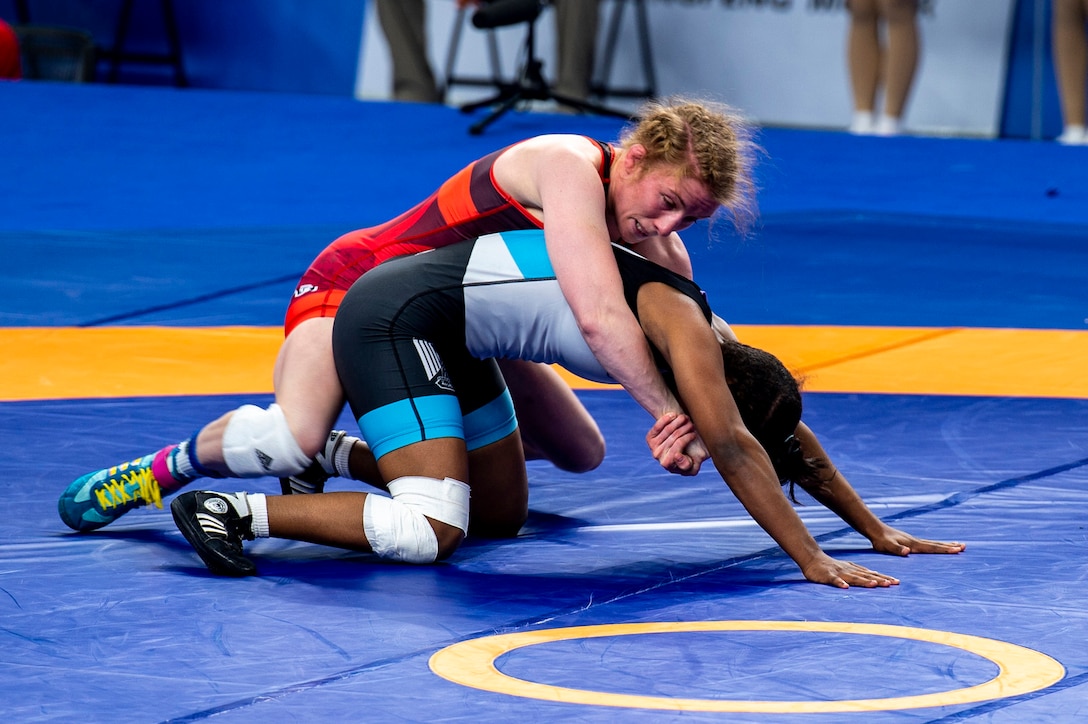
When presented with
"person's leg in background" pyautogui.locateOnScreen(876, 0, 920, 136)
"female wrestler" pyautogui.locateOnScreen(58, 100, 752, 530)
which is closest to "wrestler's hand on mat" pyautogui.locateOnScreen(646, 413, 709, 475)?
"female wrestler" pyautogui.locateOnScreen(58, 100, 752, 530)

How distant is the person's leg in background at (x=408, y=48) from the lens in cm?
1074

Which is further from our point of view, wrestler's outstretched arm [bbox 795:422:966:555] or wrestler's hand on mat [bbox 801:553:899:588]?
wrestler's outstretched arm [bbox 795:422:966:555]

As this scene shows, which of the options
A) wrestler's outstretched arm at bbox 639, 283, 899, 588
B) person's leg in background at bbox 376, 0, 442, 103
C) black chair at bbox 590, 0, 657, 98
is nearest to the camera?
wrestler's outstretched arm at bbox 639, 283, 899, 588

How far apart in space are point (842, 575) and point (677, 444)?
16.8 inches

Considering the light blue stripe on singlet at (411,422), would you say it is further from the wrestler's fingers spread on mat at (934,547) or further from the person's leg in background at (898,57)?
the person's leg in background at (898,57)

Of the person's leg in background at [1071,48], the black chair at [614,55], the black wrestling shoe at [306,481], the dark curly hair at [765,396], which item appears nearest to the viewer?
the dark curly hair at [765,396]

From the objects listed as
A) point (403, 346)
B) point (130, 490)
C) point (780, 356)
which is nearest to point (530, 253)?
point (403, 346)

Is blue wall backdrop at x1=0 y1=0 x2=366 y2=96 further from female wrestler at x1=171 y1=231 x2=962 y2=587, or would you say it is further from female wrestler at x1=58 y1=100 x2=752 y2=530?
female wrestler at x1=171 y1=231 x2=962 y2=587

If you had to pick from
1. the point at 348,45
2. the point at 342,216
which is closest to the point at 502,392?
the point at 342,216

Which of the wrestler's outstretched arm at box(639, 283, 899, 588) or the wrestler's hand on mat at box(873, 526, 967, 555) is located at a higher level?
the wrestler's outstretched arm at box(639, 283, 899, 588)

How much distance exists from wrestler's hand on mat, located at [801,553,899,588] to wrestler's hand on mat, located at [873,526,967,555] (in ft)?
0.75

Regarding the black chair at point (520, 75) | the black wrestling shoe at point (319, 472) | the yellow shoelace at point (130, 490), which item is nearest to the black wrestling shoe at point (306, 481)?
the black wrestling shoe at point (319, 472)

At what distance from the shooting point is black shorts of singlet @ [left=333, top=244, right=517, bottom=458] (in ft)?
11.6

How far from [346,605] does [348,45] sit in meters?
9.84
